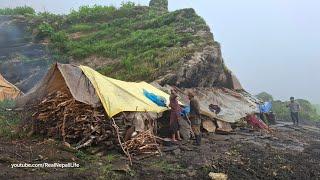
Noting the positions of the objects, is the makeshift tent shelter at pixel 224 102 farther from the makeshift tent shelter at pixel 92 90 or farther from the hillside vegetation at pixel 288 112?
the hillside vegetation at pixel 288 112

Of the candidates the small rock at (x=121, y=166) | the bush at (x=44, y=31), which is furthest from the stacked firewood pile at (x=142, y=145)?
the bush at (x=44, y=31)

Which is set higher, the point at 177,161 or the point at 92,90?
the point at 92,90

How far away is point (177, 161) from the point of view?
9.73m

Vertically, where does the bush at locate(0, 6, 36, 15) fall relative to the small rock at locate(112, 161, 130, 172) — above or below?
above

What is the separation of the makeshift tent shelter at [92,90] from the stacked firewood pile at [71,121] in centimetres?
22

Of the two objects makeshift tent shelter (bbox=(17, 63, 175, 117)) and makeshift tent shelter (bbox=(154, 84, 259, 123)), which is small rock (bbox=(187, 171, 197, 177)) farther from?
makeshift tent shelter (bbox=(154, 84, 259, 123))

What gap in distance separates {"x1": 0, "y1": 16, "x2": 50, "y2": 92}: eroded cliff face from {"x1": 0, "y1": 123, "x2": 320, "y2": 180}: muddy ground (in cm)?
951

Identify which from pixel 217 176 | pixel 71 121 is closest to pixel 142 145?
pixel 71 121

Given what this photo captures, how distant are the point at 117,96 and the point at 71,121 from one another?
1.52 metres

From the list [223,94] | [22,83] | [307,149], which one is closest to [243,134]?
[307,149]

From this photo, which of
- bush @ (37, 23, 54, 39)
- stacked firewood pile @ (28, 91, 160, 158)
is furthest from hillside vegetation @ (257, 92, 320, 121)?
stacked firewood pile @ (28, 91, 160, 158)

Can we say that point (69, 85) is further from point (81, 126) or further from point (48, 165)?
point (48, 165)

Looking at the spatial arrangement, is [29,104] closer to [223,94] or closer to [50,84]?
[50,84]

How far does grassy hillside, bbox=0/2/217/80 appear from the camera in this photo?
58.5ft
